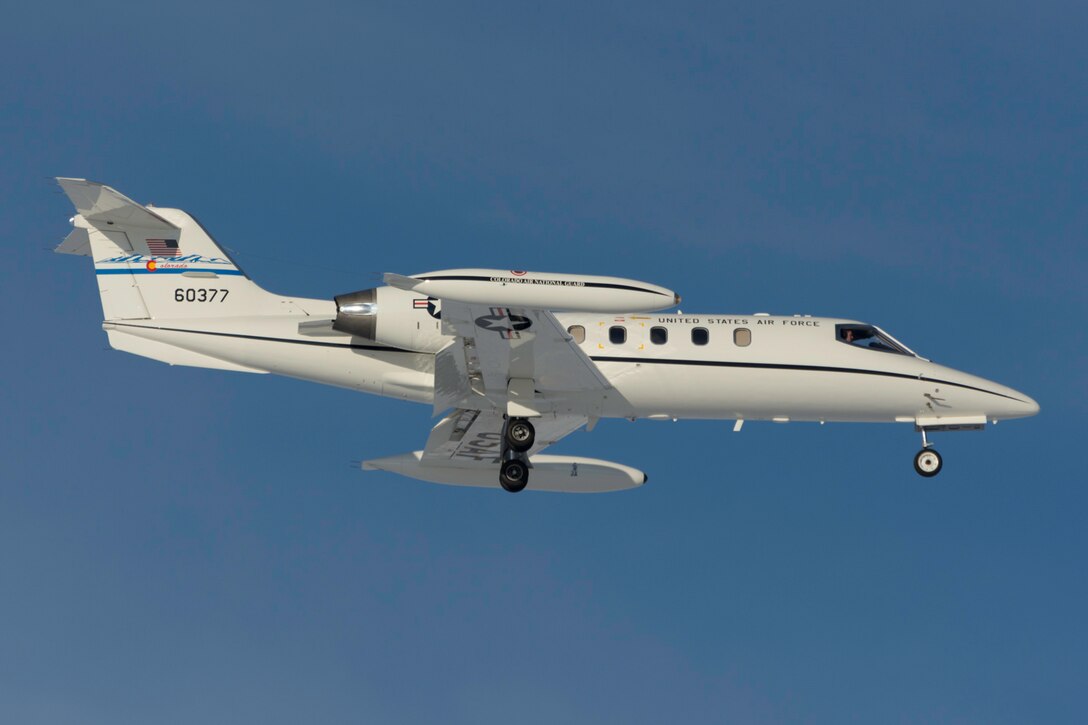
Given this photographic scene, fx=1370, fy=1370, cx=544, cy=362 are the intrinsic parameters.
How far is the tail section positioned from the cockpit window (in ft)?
30.7

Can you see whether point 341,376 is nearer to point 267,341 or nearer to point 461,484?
point 267,341

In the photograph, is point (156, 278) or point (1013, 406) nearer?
point (156, 278)

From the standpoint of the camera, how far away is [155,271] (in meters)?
23.3

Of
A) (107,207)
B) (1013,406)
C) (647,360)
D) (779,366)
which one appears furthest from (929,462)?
(107,207)

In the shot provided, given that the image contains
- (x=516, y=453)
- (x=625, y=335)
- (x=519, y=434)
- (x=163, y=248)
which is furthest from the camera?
(x=163, y=248)

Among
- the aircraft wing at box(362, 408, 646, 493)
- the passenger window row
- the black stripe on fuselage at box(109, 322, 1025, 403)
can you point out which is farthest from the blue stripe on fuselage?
the passenger window row

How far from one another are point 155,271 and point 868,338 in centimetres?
1236

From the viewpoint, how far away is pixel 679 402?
22.8 m

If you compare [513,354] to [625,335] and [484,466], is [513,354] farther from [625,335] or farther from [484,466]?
[484,466]

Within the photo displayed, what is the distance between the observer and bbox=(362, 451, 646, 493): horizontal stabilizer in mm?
25188

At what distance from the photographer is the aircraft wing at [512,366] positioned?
815 inches

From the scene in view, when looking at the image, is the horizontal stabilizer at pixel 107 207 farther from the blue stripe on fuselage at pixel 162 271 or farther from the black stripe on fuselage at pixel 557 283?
the black stripe on fuselage at pixel 557 283

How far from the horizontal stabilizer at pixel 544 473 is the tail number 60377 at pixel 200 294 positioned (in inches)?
160

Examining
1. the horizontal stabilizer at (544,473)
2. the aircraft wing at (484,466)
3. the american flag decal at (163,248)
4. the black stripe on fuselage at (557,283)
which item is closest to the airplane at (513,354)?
the american flag decal at (163,248)
